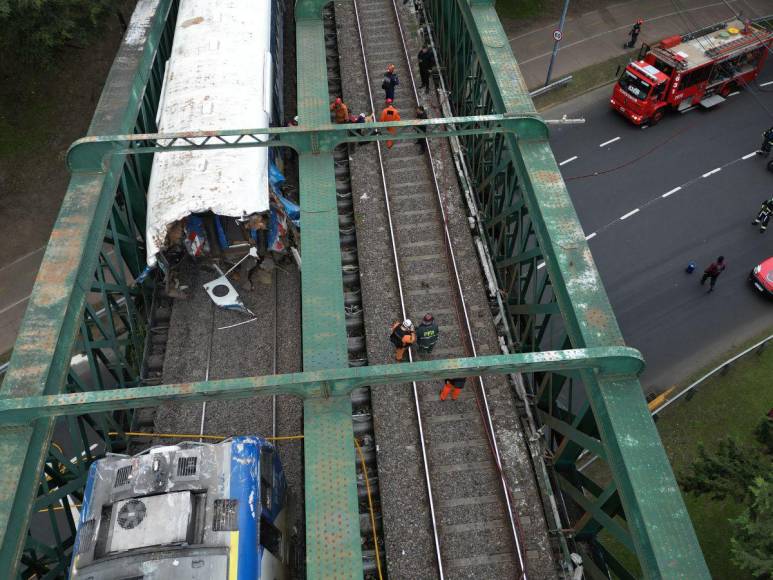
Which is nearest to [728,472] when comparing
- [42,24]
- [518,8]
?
[42,24]

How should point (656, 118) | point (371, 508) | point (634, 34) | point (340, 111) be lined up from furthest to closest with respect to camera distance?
point (634, 34)
point (656, 118)
point (340, 111)
point (371, 508)

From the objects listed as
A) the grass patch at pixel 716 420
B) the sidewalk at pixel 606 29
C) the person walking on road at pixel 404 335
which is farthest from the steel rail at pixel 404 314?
the sidewalk at pixel 606 29

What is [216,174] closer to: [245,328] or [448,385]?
[245,328]

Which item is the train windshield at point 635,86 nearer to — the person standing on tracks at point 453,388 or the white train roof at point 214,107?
the white train roof at point 214,107

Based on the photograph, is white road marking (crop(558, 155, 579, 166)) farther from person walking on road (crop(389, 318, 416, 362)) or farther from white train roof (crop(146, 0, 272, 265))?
person walking on road (crop(389, 318, 416, 362))

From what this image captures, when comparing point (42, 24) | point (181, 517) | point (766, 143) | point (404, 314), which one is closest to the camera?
point (181, 517)

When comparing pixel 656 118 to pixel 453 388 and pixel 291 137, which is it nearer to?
pixel 453 388

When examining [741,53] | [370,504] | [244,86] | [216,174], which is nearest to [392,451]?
[370,504]
